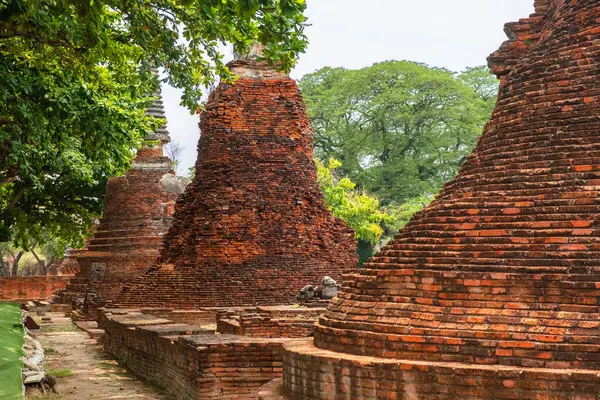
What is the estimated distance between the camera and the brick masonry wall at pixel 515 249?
5.98m

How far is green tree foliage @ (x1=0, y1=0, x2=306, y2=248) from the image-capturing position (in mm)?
8609

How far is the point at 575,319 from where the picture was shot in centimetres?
589

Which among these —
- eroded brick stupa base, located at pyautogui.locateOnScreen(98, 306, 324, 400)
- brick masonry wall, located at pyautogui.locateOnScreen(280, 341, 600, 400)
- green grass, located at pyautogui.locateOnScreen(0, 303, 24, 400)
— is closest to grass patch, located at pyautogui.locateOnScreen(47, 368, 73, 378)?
green grass, located at pyautogui.locateOnScreen(0, 303, 24, 400)

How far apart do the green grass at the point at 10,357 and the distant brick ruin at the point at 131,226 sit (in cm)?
777

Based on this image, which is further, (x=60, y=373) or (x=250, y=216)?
(x=250, y=216)

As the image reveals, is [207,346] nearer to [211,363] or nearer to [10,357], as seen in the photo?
[211,363]

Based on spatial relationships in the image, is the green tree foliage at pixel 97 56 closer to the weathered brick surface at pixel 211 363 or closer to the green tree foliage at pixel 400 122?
the weathered brick surface at pixel 211 363

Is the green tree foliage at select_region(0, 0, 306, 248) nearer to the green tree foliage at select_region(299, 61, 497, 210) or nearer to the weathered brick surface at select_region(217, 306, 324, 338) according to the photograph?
the weathered brick surface at select_region(217, 306, 324, 338)

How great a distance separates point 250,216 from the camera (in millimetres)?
16641

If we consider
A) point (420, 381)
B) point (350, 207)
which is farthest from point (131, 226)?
point (420, 381)

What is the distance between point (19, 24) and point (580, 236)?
18.3 ft

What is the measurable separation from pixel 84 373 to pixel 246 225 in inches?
171

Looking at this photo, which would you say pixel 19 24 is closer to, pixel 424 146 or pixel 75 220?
pixel 75 220

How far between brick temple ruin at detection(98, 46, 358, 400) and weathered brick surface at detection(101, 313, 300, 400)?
3.55 meters
